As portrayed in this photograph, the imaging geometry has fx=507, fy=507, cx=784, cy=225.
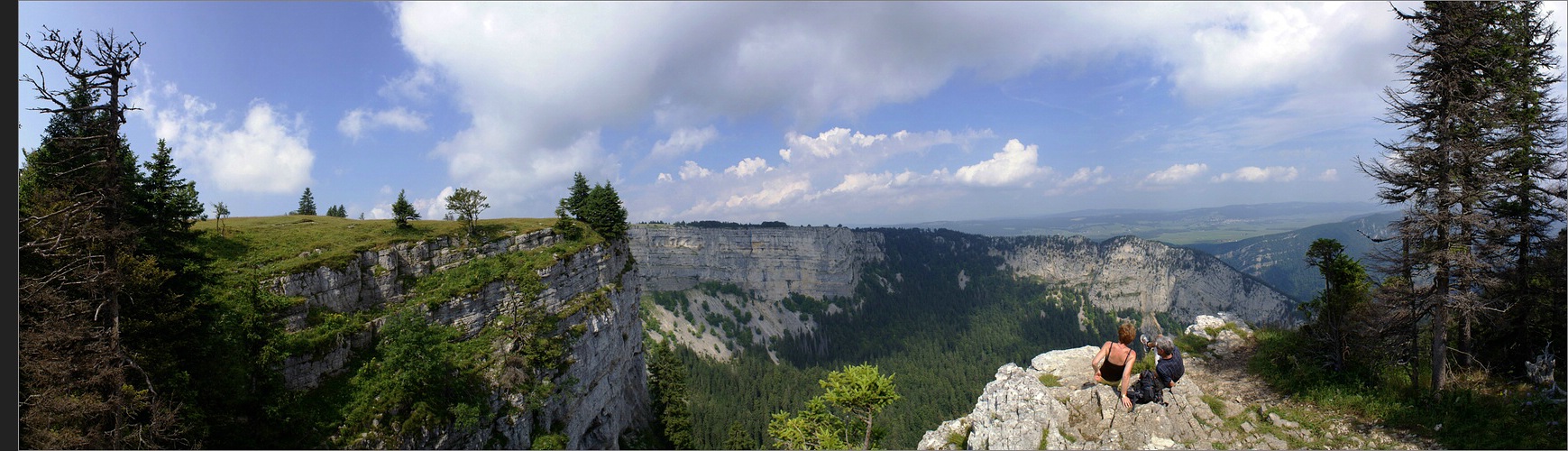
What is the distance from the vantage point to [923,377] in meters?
106

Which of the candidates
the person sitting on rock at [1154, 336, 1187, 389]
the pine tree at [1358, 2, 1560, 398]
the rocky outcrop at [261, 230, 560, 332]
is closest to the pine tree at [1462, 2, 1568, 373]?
the pine tree at [1358, 2, 1560, 398]

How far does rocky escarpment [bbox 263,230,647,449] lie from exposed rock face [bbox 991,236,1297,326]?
508 ft

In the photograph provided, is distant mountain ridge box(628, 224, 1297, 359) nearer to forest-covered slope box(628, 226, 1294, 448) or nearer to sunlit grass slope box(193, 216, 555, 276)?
forest-covered slope box(628, 226, 1294, 448)

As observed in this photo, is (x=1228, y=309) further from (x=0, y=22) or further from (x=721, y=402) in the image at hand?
(x=0, y=22)

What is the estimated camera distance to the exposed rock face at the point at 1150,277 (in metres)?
135

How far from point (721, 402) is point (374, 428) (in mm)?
61073

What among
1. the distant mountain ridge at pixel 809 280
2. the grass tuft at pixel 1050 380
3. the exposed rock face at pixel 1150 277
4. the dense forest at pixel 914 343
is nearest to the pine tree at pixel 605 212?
the dense forest at pixel 914 343

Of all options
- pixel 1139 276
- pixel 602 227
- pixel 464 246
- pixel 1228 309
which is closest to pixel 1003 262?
pixel 1139 276

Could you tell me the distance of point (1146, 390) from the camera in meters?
9.91

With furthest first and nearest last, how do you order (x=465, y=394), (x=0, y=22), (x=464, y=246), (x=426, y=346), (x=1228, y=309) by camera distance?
(x=1228, y=309), (x=464, y=246), (x=465, y=394), (x=426, y=346), (x=0, y=22)

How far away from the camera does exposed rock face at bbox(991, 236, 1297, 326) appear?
135 m

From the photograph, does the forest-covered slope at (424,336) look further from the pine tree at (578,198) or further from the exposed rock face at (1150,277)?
the exposed rock face at (1150,277)

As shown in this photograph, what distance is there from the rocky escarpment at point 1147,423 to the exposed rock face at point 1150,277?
488 feet

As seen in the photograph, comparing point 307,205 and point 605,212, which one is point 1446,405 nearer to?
point 605,212
